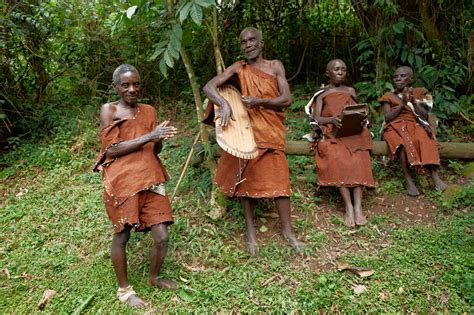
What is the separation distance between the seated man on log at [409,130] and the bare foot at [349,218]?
2.64 ft

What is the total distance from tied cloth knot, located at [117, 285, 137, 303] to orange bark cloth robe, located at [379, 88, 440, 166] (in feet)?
9.65

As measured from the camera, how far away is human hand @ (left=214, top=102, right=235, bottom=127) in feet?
11.1

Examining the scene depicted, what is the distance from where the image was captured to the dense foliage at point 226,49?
5633mm

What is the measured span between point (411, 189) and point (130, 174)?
2872 mm

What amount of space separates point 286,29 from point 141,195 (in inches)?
185

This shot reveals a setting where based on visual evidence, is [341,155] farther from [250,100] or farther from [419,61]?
[419,61]

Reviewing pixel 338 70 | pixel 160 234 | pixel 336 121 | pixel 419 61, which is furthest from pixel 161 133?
pixel 419 61

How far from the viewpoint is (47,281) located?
3541mm

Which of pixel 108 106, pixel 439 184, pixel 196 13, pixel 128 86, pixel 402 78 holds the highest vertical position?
pixel 196 13

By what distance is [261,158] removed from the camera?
12.2 ft

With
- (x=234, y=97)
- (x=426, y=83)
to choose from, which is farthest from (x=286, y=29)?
(x=234, y=97)

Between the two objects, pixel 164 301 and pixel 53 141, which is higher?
pixel 53 141

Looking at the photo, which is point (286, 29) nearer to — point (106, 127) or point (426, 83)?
point (426, 83)

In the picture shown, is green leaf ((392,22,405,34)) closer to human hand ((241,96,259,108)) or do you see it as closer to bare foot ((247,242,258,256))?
human hand ((241,96,259,108))
